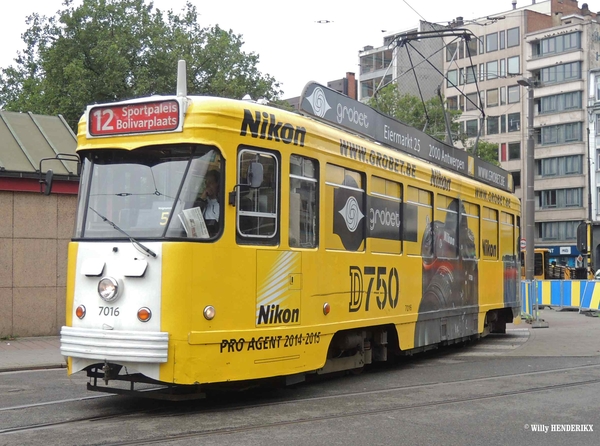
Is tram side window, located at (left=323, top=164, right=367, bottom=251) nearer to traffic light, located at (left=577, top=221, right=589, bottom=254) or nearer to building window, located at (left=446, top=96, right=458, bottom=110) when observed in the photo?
traffic light, located at (left=577, top=221, right=589, bottom=254)

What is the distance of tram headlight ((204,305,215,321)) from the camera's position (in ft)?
26.3

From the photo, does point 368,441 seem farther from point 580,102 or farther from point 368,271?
point 580,102

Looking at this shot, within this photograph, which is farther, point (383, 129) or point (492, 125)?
point (492, 125)

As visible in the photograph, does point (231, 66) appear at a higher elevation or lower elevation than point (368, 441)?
higher

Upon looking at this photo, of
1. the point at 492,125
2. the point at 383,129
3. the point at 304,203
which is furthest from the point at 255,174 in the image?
the point at 492,125

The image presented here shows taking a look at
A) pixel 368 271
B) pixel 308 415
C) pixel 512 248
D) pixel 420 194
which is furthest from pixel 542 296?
pixel 308 415

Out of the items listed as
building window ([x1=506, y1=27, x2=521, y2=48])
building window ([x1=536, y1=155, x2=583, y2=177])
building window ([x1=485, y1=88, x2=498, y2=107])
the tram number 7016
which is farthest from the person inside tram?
building window ([x1=506, y1=27, x2=521, y2=48])

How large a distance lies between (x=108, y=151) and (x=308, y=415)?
3375mm

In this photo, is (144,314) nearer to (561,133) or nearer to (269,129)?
(269,129)

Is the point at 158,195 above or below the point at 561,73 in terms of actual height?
below

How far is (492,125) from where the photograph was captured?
71375 mm

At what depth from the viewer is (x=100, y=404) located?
8.84m

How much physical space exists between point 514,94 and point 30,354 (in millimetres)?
61440

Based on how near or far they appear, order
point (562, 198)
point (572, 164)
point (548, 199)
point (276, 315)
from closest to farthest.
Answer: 1. point (276, 315)
2. point (572, 164)
3. point (562, 198)
4. point (548, 199)
